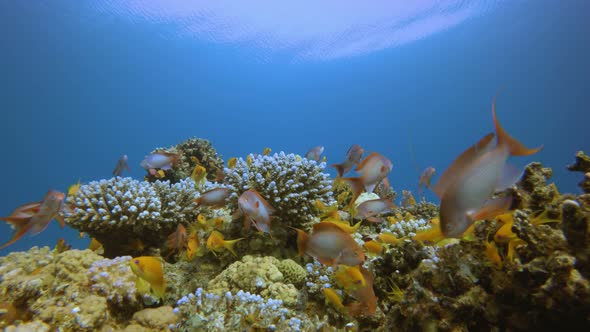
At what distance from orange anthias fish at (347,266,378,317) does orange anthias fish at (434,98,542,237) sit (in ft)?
4.21

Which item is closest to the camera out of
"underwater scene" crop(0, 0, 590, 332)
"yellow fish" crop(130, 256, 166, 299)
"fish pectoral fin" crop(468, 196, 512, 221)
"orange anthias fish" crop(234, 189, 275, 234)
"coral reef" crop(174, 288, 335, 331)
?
"fish pectoral fin" crop(468, 196, 512, 221)

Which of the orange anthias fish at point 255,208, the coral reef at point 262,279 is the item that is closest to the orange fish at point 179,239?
the coral reef at point 262,279

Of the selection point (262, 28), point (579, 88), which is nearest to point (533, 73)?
point (579, 88)

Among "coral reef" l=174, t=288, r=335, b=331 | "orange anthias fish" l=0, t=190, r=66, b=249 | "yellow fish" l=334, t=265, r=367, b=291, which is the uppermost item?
"orange anthias fish" l=0, t=190, r=66, b=249

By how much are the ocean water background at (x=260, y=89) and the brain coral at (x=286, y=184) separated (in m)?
27.5

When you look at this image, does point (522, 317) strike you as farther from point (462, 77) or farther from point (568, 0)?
point (462, 77)

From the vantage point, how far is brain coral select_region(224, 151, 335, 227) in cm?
383

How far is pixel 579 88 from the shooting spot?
74625mm

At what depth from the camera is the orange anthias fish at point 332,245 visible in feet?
7.14

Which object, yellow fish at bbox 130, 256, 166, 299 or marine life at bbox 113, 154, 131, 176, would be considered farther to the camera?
marine life at bbox 113, 154, 131, 176

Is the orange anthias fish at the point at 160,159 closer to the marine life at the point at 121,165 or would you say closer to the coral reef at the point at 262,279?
the marine life at the point at 121,165

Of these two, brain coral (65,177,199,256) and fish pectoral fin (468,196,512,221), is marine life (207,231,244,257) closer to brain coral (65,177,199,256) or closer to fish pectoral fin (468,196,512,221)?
brain coral (65,177,199,256)

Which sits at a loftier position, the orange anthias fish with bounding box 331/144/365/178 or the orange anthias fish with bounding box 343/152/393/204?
the orange anthias fish with bounding box 331/144/365/178

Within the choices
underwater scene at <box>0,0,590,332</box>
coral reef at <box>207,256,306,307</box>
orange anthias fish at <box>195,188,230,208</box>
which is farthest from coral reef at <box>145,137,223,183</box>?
coral reef at <box>207,256,306,307</box>
